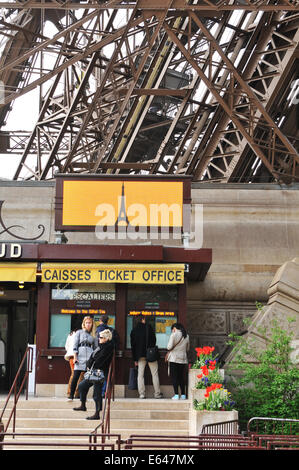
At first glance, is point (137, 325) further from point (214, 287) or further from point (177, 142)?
point (177, 142)

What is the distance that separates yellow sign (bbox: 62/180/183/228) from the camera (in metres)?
17.9

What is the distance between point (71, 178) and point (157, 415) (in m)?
6.77

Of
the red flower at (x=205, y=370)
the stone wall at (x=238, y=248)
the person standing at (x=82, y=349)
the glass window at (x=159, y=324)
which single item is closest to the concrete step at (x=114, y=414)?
the person standing at (x=82, y=349)

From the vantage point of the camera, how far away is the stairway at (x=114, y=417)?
13336mm

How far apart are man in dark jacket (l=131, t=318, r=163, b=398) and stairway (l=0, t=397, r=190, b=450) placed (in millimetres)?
553

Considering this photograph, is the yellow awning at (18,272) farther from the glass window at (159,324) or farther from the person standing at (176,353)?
the person standing at (176,353)

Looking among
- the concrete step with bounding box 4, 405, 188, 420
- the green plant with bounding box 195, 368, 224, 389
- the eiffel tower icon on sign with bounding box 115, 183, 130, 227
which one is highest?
the eiffel tower icon on sign with bounding box 115, 183, 130, 227

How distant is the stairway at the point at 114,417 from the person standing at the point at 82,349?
0.61 metres

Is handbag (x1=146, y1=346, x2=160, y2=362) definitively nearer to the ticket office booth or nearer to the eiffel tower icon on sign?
the ticket office booth

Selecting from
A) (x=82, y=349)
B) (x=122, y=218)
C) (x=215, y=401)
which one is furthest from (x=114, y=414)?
(x=122, y=218)

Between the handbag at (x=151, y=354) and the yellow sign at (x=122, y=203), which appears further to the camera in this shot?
the yellow sign at (x=122, y=203)

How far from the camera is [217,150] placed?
2964 cm

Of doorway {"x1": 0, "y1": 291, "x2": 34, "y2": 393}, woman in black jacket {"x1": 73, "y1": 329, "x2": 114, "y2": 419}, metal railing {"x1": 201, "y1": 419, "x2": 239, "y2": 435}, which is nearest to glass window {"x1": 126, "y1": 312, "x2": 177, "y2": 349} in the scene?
woman in black jacket {"x1": 73, "y1": 329, "x2": 114, "y2": 419}

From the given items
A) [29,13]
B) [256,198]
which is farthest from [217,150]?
[29,13]
